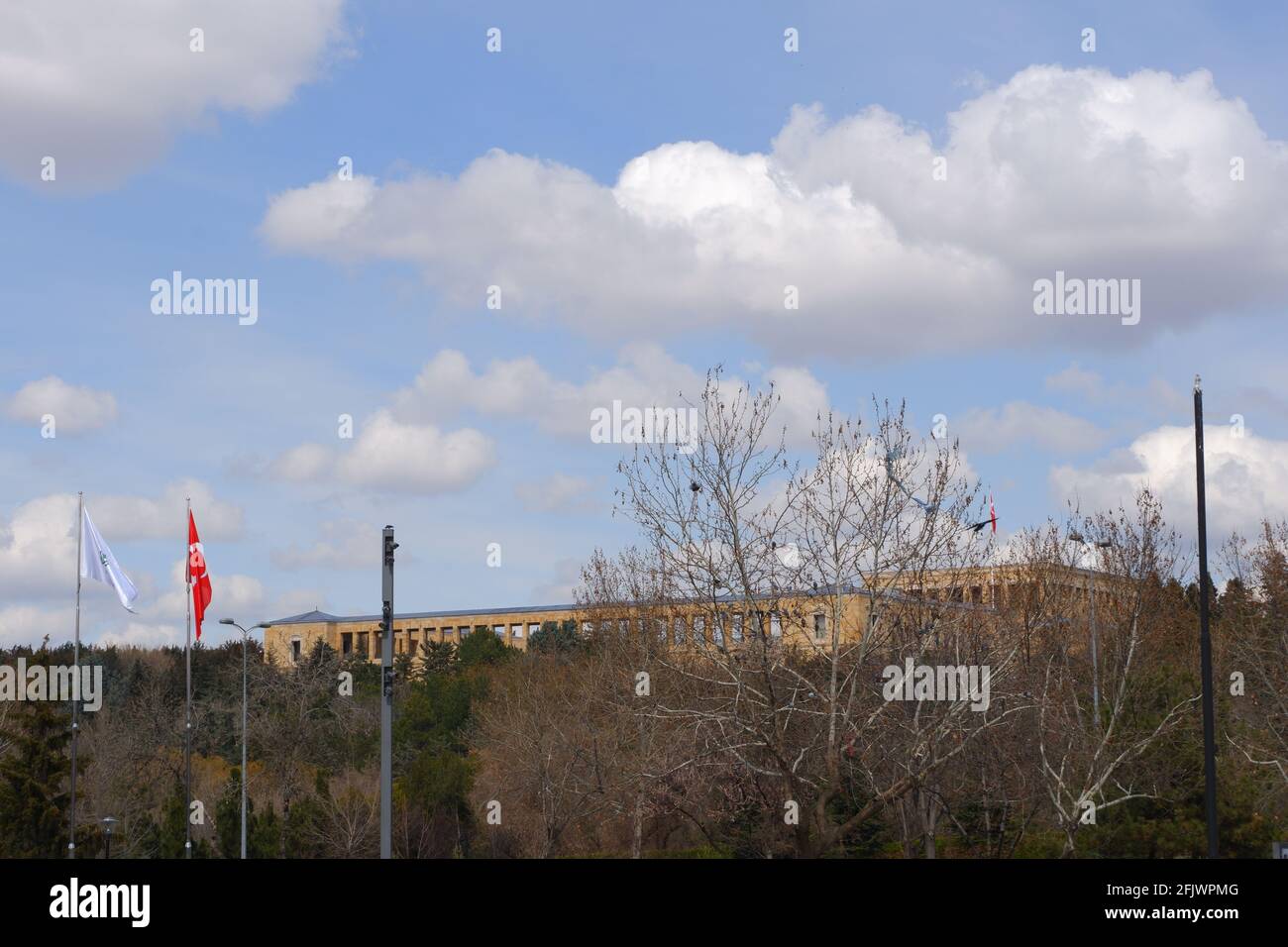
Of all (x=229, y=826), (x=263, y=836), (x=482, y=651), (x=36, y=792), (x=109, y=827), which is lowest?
(x=263, y=836)

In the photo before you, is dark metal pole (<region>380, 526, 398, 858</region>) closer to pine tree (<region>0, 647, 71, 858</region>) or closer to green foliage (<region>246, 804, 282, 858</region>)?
green foliage (<region>246, 804, 282, 858</region>)

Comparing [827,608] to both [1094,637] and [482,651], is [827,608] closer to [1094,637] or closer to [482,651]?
[1094,637]

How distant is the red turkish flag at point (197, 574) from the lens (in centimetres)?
4778

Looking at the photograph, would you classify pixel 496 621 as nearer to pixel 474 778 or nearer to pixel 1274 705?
pixel 474 778

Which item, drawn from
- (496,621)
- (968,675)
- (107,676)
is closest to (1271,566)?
(968,675)

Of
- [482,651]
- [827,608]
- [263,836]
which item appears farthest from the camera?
[482,651]

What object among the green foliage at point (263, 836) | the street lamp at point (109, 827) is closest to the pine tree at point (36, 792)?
the street lamp at point (109, 827)

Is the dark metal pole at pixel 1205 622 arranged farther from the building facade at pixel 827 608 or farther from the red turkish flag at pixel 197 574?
the red turkish flag at pixel 197 574

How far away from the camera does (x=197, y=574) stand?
48.0 m

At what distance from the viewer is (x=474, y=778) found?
179 feet

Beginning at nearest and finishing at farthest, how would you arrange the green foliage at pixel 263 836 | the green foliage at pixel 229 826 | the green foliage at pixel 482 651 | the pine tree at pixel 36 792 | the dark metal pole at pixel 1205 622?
the dark metal pole at pixel 1205 622 < the pine tree at pixel 36 792 < the green foliage at pixel 263 836 < the green foliage at pixel 229 826 < the green foliage at pixel 482 651

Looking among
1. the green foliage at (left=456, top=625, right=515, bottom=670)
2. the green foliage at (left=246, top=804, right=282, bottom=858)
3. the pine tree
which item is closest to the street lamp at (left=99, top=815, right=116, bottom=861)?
the pine tree

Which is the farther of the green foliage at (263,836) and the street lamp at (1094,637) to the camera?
the green foliage at (263,836)

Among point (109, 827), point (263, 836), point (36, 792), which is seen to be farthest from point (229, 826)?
Result: point (36, 792)
